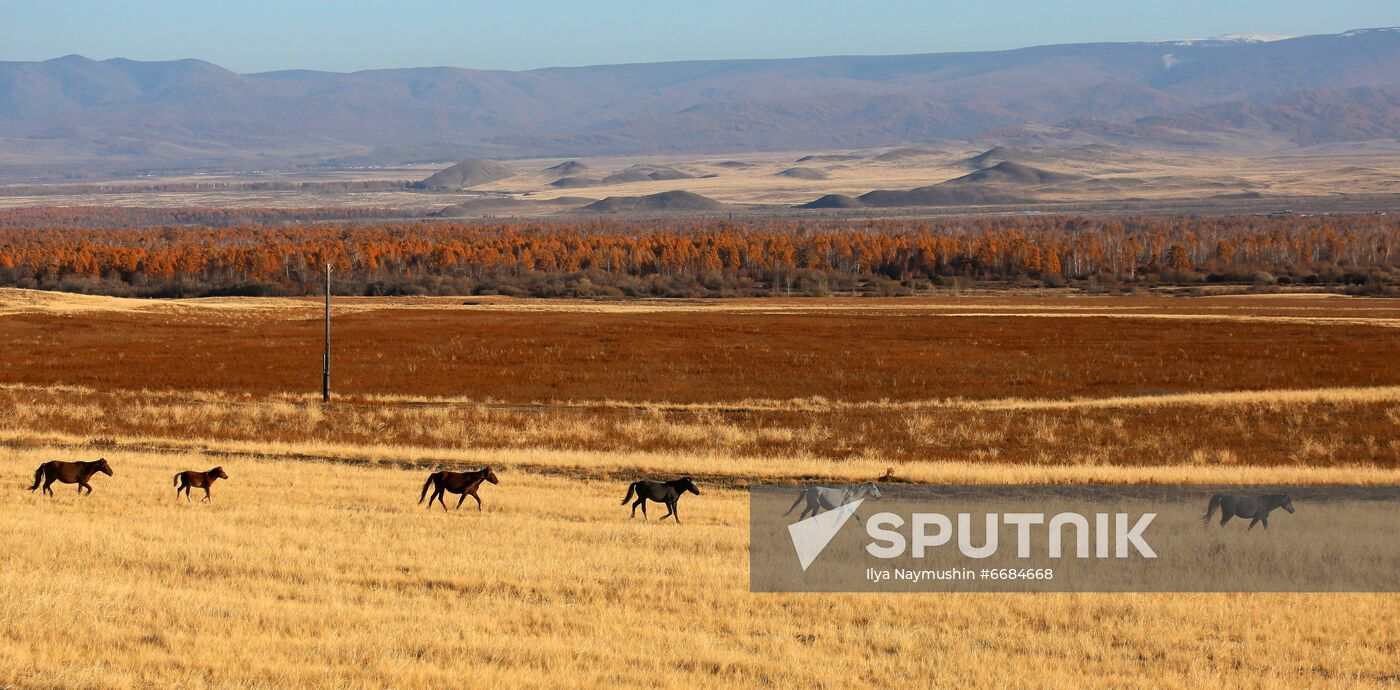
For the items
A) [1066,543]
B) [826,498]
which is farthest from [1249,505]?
[826,498]

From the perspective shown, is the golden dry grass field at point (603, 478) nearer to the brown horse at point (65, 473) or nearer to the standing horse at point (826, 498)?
the brown horse at point (65, 473)

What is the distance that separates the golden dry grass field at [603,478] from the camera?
11586 mm

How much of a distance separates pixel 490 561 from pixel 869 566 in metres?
4.20

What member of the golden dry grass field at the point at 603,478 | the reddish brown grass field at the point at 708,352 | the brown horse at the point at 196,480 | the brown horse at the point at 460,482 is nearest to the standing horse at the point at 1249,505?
the golden dry grass field at the point at 603,478

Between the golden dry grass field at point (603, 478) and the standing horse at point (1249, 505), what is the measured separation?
410cm

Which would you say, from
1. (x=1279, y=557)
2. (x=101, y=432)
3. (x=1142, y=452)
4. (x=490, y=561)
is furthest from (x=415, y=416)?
(x=1279, y=557)

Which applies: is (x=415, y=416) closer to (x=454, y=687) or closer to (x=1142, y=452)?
(x=1142, y=452)

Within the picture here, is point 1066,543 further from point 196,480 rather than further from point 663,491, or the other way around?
point 196,480

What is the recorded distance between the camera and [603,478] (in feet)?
86.7

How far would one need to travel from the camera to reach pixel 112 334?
227 feet

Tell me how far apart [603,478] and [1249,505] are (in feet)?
37.8

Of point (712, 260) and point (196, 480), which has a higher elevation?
point (712, 260)

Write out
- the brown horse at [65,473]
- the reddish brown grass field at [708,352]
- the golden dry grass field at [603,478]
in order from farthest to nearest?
the reddish brown grass field at [708,352]
the brown horse at [65,473]
the golden dry grass field at [603,478]

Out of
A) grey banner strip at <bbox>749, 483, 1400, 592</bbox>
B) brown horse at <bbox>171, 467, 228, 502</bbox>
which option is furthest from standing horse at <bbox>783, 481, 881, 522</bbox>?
brown horse at <bbox>171, 467, 228, 502</bbox>
